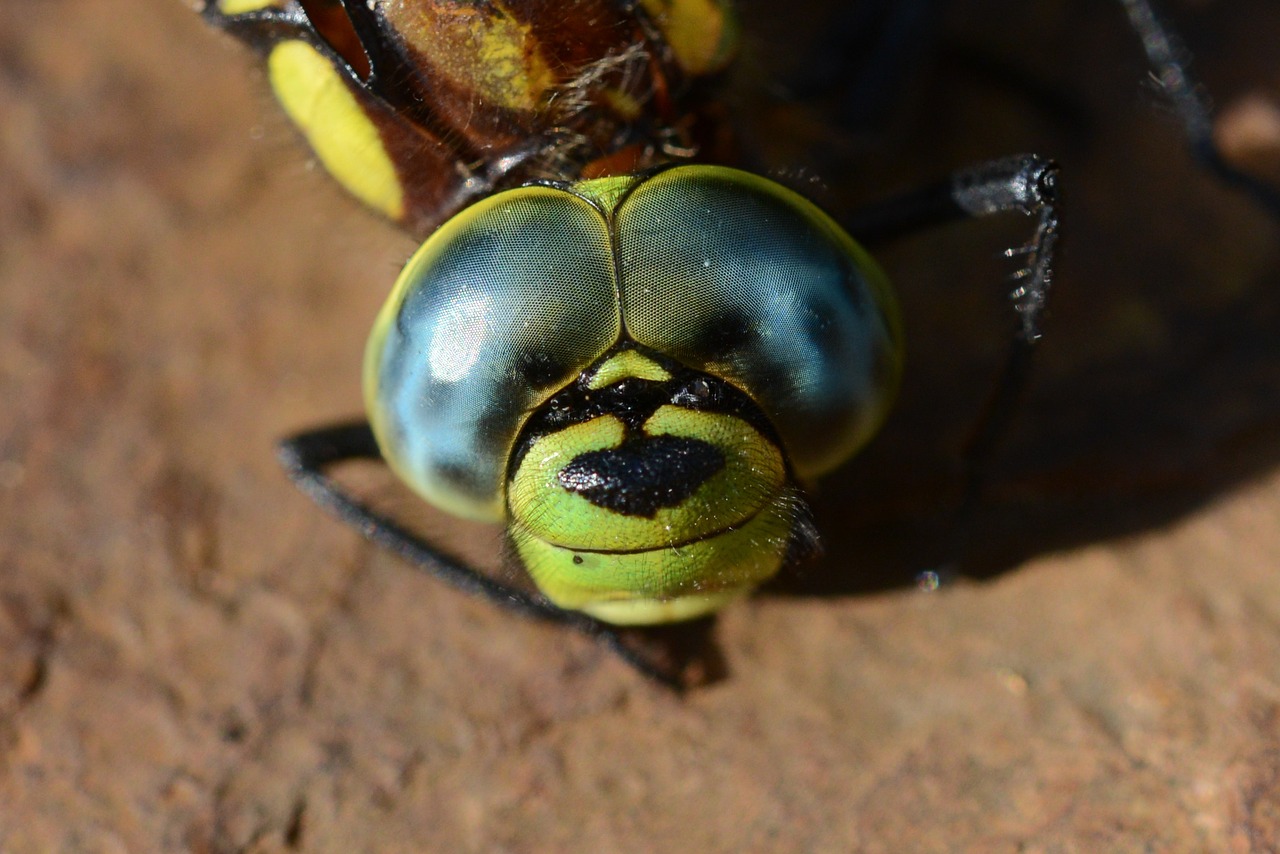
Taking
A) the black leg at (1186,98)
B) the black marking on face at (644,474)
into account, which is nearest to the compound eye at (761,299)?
the black marking on face at (644,474)

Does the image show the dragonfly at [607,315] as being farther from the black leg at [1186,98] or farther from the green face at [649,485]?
the black leg at [1186,98]

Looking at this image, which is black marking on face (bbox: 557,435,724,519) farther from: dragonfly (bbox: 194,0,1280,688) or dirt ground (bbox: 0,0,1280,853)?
dirt ground (bbox: 0,0,1280,853)

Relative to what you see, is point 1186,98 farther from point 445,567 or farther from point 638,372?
point 445,567

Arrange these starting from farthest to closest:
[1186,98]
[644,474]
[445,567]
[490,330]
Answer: [1186,98] < [445,567] < [490,330] < [644,474]

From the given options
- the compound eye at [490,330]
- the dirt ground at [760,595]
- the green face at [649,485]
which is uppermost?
→ the compound eye at [490,330]

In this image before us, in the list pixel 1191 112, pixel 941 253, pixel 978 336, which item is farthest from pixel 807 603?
pixel 1191 112

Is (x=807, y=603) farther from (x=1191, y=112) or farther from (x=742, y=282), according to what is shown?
(x=1191, y=112)

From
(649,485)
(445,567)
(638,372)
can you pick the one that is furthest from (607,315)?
(445,567)
